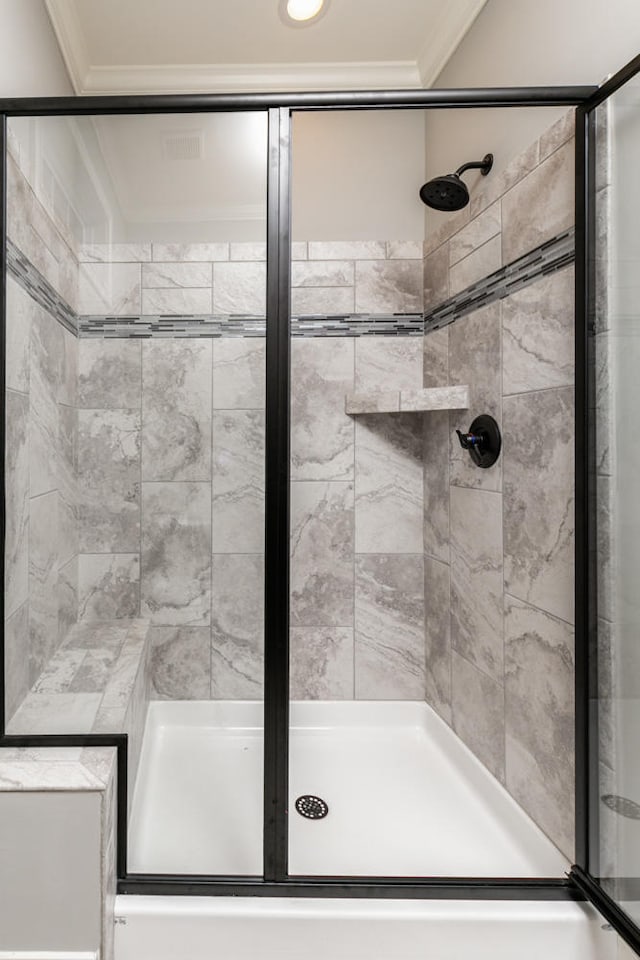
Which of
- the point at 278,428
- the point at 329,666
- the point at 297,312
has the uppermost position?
the point at 297,312

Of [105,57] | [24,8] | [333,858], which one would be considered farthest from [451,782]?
[105,57]

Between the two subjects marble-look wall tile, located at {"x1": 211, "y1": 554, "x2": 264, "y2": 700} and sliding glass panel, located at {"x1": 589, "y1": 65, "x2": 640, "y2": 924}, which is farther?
marble-look wall tile, located at {"x1": 211, "y1": 554, "x2": 264, "y2": 700}

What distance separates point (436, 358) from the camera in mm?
1821

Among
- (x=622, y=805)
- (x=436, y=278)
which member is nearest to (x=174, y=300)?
(x=436, y=278)

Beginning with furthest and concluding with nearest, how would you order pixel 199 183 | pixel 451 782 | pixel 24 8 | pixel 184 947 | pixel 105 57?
1. pixel 105 57
2. pixel 451 782
3. pixel 24 8
4. pixel 199 183
5. pixel 184 947

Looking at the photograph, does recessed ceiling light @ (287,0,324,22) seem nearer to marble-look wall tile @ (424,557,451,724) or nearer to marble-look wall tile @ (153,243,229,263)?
marble-look wall tile @ (153,243,229,263)

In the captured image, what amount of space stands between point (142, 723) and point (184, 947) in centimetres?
44

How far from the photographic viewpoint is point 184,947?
3.40 feet

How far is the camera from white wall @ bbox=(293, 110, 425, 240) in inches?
75.2

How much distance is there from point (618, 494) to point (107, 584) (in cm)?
115

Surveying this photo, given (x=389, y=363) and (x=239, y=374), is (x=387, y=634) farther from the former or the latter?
(x=239, y=374)

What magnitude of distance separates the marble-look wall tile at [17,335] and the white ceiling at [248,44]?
101 centimetres

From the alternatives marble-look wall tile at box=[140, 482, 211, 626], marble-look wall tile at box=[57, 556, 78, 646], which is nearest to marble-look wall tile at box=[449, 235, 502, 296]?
marble-look wall tile at box=[140, 482, 211, 626]

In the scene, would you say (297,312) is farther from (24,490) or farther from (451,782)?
(451,782)
